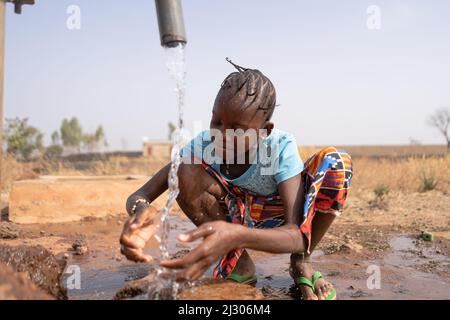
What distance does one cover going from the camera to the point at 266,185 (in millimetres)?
2273

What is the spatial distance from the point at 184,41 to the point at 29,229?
297cm

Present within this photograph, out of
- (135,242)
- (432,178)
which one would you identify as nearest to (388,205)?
(432,178)

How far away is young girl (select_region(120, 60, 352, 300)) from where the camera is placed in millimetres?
2021

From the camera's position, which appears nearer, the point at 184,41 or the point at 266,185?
the point at 184,41

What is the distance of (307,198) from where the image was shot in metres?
2.04

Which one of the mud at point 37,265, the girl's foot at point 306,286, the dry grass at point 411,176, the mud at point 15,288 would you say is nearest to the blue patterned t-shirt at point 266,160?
the girl's foot at point 306,286

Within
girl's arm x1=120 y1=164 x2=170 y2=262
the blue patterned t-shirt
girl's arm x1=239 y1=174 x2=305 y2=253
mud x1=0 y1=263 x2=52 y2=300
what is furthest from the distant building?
mud x1=0 y1=263 x2=52 y2=300

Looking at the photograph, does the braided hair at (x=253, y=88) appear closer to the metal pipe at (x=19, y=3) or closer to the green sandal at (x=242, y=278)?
the green sandal at (x=242, y=278)

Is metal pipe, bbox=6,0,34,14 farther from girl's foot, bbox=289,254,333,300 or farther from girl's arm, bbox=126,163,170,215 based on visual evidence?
girl's foot, bbox=289,254,333,300

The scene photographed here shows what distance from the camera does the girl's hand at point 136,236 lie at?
1.57m

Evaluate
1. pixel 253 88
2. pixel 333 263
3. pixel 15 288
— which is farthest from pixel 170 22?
pixel 333 263

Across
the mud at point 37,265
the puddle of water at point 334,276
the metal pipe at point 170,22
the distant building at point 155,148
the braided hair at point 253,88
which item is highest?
the distant building at point 155,148

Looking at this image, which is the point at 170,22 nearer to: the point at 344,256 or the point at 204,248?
the point at 204,248
